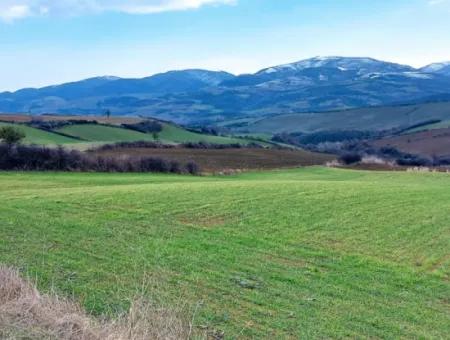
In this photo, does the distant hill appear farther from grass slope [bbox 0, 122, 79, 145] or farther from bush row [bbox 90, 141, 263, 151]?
grass slope [bbox 0, 122, 79, 145]

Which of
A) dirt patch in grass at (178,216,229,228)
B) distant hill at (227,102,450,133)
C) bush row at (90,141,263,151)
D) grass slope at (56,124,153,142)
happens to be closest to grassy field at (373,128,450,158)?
bush row at (90,141,263,151)

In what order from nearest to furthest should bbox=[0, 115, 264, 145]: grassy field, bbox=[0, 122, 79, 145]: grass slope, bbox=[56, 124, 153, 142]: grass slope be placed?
bbox=[0, 122, 79, 145]: grass slope → bbox=[0, 115, 264, 145]: grassy field → bbox=[56, 124, 153, 142]: grass slope

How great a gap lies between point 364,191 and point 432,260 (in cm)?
1224

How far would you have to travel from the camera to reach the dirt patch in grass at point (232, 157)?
191ft

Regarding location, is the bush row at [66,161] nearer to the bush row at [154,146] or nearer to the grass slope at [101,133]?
the bush row at [154,146]

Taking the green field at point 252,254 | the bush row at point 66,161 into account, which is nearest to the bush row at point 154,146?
the bush row at point 66,161

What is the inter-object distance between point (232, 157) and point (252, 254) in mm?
48496

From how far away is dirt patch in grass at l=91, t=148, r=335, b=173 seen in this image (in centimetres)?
5828

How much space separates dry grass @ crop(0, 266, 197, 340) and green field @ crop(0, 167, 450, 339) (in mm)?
1125

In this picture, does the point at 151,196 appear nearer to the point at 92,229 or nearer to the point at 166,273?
the point at 92,229

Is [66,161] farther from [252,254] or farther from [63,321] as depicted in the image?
[63,321]

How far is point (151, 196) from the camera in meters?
26.0

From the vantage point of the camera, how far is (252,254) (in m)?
17.0

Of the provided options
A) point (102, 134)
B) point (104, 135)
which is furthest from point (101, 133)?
point (104, 135)
